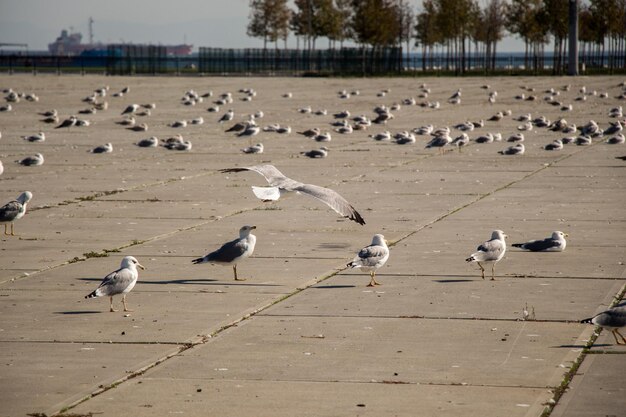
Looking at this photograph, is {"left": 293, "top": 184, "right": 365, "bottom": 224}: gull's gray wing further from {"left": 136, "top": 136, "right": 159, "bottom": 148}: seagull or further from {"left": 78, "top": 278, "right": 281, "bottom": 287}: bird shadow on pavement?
{"left": 136, "top": 136, "right": 159, "bottom": 148}: seagull

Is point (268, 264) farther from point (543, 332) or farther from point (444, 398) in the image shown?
point (444, 398)

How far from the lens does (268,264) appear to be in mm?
14398

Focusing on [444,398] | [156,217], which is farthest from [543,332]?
[156,217]

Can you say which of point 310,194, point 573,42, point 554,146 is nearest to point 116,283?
point 310,194

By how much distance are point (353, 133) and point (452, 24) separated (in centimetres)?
6827

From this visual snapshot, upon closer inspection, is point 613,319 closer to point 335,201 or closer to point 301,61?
point 335,201

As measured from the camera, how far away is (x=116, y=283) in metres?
11.7

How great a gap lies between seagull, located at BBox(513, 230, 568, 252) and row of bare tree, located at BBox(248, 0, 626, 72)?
7835cm

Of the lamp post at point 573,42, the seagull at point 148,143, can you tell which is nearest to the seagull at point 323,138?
the seagull at point 148,143

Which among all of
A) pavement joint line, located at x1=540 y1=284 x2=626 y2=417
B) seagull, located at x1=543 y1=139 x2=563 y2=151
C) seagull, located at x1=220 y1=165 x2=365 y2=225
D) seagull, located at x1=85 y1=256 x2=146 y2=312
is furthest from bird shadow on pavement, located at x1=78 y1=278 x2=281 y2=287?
seagull, located at x1=543 y1=139 x2=563 y2=151

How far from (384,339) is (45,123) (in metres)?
34.3

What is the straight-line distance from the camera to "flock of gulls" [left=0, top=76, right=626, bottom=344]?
1295cm

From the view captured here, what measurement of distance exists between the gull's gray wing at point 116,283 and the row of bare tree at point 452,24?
82.6m

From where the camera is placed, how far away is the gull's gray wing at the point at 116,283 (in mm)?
11602
